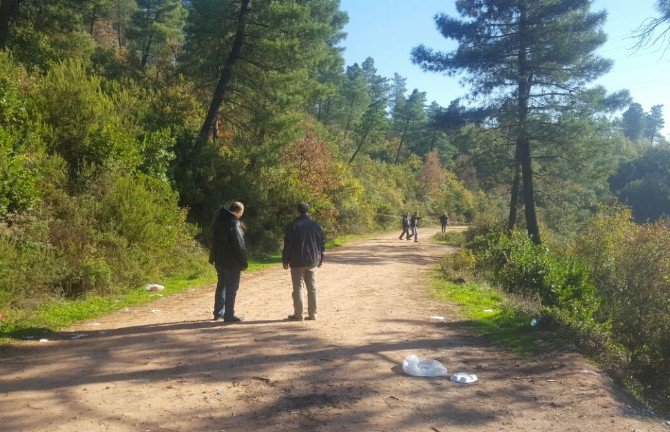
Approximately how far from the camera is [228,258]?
8023 mm

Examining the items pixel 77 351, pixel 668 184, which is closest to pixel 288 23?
pixel 77 351

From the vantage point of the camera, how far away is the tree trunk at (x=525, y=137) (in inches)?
854

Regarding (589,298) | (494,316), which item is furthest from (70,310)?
(589,298)

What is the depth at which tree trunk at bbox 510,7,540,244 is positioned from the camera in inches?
854

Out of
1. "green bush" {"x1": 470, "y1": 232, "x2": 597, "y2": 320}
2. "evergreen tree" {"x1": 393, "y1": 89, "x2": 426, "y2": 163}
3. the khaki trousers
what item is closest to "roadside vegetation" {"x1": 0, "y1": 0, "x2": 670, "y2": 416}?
"green bush" {"x1": 470, "y1": 232, "x2": 597, "y2": 320}

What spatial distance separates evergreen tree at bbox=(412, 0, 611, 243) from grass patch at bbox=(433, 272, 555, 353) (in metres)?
9.68

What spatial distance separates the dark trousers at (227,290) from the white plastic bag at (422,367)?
3.18 meters

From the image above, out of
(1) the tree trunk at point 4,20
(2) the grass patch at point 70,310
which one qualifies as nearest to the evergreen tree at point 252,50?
(1) the tree trunk at point 4,20

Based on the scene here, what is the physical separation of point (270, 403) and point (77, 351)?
121 inches

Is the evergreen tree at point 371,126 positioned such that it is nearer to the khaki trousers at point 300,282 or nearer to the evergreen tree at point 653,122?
the khaki trousers at point 300,282

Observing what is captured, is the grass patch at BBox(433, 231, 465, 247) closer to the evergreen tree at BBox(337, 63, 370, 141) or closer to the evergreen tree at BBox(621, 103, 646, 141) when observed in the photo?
the evergreen tree at BBox(337, 63, 370, 141)

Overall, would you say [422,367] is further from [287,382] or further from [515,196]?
[515,196]

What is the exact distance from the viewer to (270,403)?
4.85 meters

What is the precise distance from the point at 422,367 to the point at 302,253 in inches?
118
